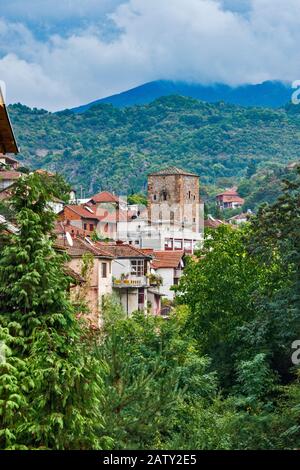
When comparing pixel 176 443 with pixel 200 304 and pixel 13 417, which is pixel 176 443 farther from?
pixel 200 304

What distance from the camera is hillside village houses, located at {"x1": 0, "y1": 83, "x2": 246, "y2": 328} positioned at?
40344 mm

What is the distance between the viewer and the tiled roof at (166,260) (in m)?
72.6

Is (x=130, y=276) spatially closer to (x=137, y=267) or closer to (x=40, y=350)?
(x=137, y=267)

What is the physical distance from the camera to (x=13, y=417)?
50.7 ft

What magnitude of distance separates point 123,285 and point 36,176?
123ft

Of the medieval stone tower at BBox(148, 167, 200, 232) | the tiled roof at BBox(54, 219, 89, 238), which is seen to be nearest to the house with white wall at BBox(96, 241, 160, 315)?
the tiled roof at BBox(54, 219, 89, 238)

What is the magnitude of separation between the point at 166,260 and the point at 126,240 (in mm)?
12757

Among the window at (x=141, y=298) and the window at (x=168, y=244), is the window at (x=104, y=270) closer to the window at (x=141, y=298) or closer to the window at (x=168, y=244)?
the window at (x=141, y=298)

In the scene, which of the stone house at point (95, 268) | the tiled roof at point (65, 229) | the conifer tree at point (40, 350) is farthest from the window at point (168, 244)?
the conifer tree at point (40, 350)

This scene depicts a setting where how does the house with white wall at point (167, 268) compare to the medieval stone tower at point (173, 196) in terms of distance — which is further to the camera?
the medieval stone tower at point (173, 196)

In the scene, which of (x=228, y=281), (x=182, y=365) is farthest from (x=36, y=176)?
(x=228, y=281)

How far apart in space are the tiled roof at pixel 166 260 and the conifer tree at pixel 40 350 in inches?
2113

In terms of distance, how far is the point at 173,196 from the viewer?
134375 mm
